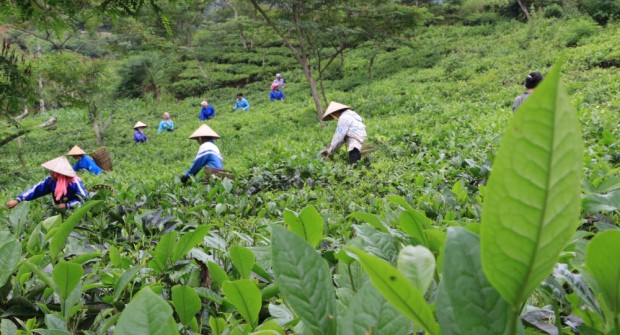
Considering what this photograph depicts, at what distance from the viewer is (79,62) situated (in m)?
15.1

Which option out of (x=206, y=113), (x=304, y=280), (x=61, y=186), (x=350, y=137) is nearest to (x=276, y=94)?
(x=206, y=113)

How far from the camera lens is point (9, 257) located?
1.05 metres

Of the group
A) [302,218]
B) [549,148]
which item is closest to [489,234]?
[549,148]

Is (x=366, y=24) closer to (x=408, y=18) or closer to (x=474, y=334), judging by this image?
(x=408, y=18)

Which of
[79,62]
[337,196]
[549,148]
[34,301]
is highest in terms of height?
[549,148]

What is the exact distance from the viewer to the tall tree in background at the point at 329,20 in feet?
41.0

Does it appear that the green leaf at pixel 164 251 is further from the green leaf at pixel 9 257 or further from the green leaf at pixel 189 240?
the green leaf at pixel 9 257

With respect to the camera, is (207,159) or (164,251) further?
(207,159)

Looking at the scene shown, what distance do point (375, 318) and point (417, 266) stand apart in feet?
0.24

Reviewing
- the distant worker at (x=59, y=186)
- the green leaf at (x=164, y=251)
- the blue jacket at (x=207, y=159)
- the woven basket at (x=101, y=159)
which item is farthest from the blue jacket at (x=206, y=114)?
the green leaf at (x=164, y=251)

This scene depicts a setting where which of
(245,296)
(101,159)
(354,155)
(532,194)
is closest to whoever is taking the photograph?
(532,194)

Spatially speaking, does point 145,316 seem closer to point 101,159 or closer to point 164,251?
point 164,251

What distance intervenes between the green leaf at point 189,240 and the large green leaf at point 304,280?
525mm

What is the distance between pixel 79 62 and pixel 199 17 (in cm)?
1656
